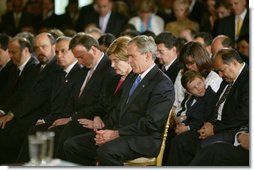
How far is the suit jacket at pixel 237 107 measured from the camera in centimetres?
484

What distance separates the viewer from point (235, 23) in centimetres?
690

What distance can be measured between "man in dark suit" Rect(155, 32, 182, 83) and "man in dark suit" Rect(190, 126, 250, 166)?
1305 mm

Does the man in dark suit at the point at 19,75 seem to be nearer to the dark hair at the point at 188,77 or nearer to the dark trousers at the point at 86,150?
Answer: the dark trousers at the point at 86,150

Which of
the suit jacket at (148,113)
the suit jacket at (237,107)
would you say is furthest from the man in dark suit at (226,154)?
the suit jacket at (148,113)

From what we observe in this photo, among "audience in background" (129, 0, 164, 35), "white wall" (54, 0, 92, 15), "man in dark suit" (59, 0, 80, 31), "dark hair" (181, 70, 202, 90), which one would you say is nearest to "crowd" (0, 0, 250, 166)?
"dark hair" (181, 70, 202, 90)

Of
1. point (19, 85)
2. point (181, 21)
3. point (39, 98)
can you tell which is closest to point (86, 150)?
point (39, 98)

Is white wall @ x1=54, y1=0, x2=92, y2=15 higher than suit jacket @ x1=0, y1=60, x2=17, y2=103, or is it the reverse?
white wall @ x1=54, y1=0, x2=92, y2=15

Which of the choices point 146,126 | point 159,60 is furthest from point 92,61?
point 146,126

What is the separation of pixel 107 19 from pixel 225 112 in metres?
3.40

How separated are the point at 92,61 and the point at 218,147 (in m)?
1.45

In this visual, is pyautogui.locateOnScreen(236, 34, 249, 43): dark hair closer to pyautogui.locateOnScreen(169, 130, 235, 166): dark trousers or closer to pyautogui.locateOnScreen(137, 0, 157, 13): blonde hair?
pyautogui.locateOnScreen(169, 130, 235, 166): dark trousers

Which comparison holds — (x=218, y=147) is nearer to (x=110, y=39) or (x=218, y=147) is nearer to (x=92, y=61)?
(x=92, y=61)

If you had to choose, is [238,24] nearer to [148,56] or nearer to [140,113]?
[148,56]

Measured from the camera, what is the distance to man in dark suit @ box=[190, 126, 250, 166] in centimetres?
454
